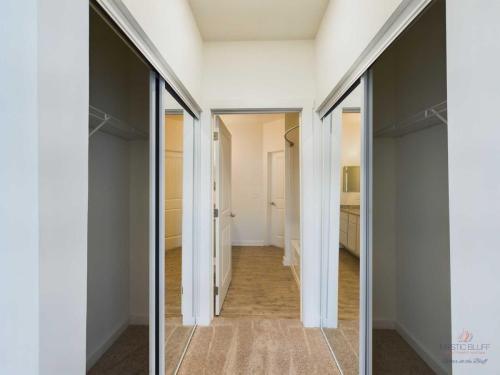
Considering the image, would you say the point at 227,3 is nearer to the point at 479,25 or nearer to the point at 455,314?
the point at 479,25

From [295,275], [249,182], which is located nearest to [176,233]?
[295,275]

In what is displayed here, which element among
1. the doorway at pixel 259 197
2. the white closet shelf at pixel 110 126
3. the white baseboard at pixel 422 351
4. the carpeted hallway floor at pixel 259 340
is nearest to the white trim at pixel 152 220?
the white closet shelf at pixel 110 126

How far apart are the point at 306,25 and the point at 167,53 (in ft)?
4.76

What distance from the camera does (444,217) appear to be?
92 centimetres

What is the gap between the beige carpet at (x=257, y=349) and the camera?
1879mm

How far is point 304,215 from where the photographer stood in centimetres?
248

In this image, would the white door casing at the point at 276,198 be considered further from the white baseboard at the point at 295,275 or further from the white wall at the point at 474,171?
the white wall at the point at 474,171

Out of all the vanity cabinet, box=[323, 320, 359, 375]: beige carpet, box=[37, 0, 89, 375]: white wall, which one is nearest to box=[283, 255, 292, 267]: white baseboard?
box=[323, 320, 359, 375]: beige carpet

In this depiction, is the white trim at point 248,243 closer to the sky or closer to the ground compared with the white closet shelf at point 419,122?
closer to the ground

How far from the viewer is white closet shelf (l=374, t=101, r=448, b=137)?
94 cm

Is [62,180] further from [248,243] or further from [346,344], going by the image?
[248,243]

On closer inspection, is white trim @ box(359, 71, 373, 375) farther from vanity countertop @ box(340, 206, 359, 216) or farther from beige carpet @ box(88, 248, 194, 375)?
beige carpet @ box(88, 248, 194, 375)

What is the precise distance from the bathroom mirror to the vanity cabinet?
16cm

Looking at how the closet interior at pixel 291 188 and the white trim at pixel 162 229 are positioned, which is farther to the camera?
the closet interior at pixel 291 188
